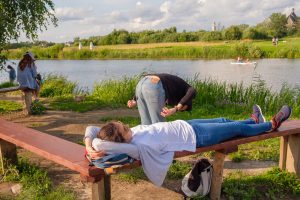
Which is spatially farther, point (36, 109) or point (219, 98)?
point (219, 98)

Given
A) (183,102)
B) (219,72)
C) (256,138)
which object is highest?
(183,102)

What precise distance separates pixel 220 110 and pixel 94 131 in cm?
662

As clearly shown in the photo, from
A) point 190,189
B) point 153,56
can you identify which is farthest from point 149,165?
point 153,56

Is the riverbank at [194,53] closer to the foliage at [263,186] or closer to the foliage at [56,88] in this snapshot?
the foliage at [56,88]

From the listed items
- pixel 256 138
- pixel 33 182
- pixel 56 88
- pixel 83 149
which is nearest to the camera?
pixel 83 149

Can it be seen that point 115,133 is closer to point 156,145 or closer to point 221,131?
point 156,145

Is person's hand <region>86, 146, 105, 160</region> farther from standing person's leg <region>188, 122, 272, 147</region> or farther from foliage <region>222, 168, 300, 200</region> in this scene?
foliage <region>222, 168, 300, 200</region>

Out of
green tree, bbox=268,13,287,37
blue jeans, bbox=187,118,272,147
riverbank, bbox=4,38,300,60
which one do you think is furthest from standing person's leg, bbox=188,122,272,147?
green tree, bbox=268,13,287,37

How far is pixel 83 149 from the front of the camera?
3.71 metres

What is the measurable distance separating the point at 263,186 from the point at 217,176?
2.52 feet

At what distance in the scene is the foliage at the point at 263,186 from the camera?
13.6 ft

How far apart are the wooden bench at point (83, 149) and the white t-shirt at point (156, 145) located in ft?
0.27

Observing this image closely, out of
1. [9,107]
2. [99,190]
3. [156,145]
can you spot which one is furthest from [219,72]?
[99,190]

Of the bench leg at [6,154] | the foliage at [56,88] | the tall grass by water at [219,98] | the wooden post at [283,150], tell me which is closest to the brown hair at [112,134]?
the bench leg at [6,154]
